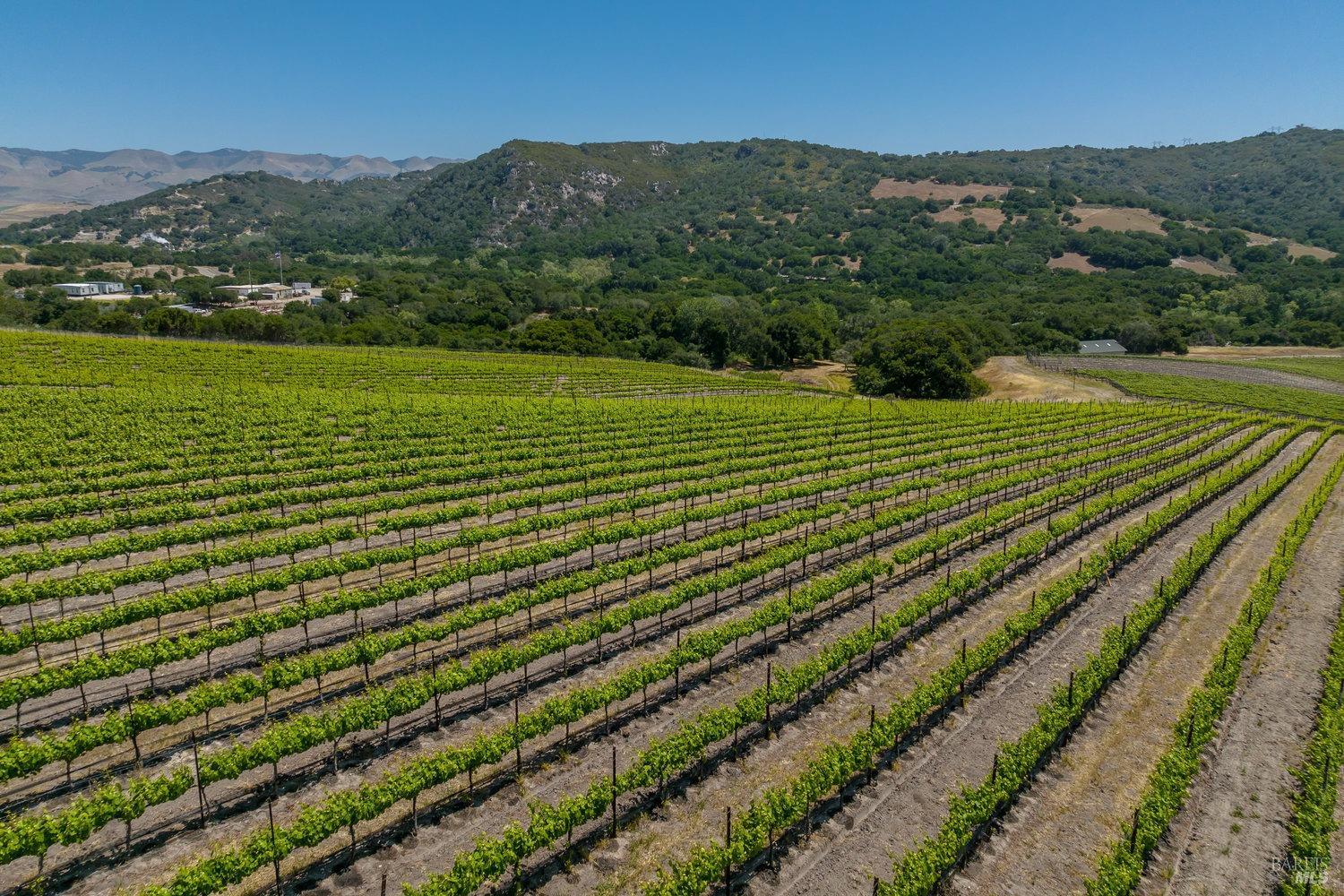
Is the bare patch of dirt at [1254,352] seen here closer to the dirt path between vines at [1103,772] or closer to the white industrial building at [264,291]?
the dirt path between vines at [1103,772]

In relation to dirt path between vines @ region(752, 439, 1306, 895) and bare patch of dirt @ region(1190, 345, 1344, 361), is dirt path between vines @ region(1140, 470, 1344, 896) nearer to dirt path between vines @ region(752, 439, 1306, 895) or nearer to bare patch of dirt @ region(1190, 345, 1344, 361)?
dirt path between vines @ region(752, 439, 1306, 895)

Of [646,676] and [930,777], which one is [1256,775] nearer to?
[930,777]

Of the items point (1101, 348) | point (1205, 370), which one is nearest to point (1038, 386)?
point (1205, 370)

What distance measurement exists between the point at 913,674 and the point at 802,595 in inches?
190

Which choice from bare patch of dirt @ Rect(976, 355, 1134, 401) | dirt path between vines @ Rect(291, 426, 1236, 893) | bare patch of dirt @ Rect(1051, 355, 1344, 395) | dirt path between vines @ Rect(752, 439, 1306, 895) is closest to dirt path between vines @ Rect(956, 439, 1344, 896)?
dirt path between vines @ Rect(752, 439, 1306, 895)

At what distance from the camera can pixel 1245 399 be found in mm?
84688

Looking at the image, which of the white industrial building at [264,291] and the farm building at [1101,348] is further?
the white industrial building at [264,291]

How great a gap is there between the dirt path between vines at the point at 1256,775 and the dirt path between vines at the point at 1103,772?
3.66 ft

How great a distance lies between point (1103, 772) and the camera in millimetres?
18375

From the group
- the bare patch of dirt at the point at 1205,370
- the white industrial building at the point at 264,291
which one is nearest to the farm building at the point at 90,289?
the white industrial building at the point at 264,291

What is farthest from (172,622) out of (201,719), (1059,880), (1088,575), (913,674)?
(1088,575)

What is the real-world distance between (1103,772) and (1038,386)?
86996 millimetres

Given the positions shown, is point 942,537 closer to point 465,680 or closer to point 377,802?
point 465,680

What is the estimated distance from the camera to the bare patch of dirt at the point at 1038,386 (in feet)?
297
